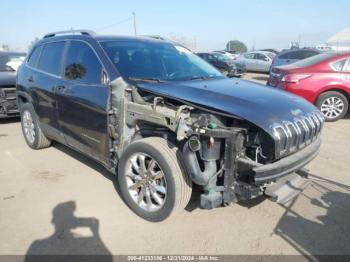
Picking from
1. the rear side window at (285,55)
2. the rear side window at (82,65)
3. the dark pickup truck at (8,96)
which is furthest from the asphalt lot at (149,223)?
the rear side window at (285,55)

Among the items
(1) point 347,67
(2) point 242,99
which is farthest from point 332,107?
(2) point 242,99

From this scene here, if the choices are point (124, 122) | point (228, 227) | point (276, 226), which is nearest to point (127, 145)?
point (124, 122)

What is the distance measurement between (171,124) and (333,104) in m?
5.80

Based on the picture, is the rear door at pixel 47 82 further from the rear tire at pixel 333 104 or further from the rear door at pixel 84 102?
the rear tire at pixel 333 104

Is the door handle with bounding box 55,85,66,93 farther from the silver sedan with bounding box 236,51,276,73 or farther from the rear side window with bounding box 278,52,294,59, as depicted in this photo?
the silver sedan with bounding box 236,51,276,73

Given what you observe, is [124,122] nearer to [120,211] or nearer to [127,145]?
[127,145]

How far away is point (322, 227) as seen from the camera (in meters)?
3.18

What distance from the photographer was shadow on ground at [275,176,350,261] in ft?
9.39

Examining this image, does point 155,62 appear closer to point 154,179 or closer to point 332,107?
point 154,179

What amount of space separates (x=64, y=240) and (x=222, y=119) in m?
1.85

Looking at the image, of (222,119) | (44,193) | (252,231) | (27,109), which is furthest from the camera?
(27,109)

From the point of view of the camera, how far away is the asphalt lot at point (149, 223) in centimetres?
291

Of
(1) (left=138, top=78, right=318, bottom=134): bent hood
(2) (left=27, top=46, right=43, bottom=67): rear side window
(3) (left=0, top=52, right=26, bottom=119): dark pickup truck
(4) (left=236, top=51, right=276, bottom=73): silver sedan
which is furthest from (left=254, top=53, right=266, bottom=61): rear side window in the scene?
Answer: (1) (left=138, top=78, right=318, bottom=134): bent hood

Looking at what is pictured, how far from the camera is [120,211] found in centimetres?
350
